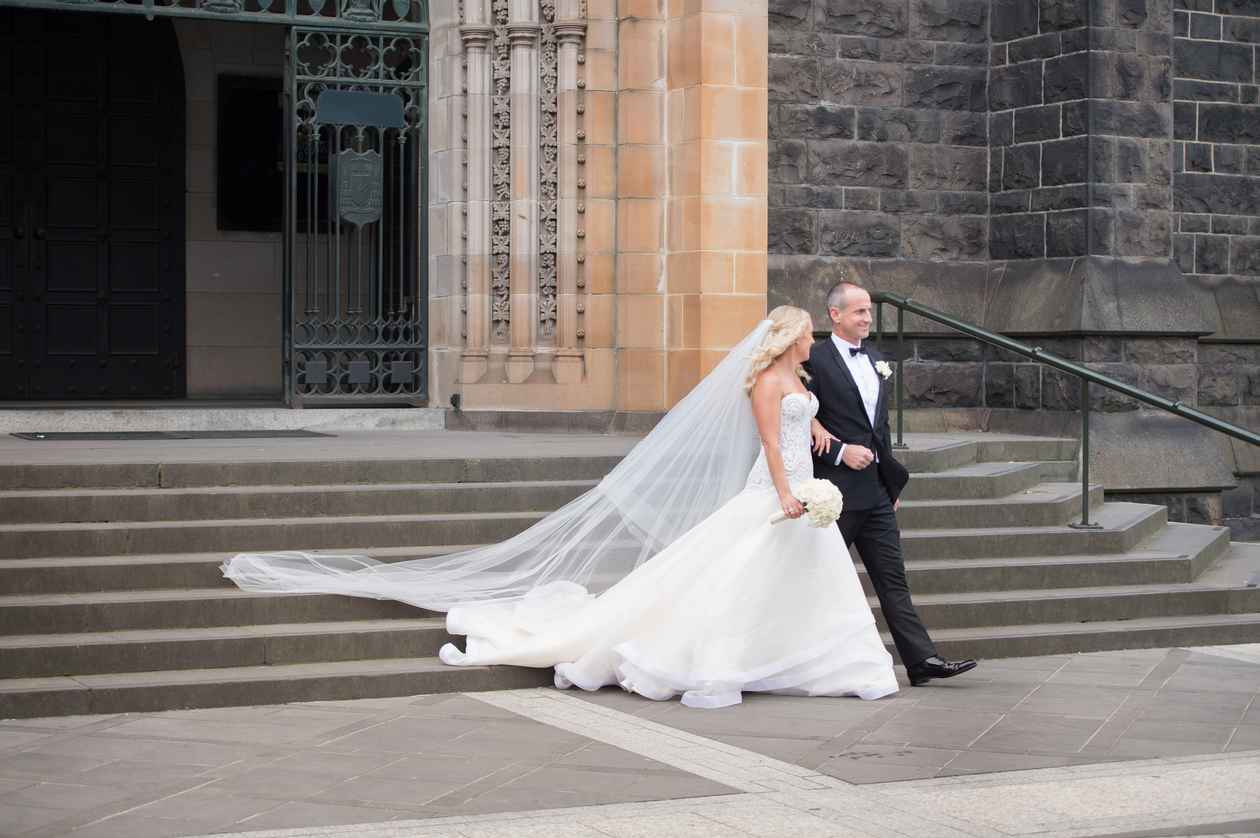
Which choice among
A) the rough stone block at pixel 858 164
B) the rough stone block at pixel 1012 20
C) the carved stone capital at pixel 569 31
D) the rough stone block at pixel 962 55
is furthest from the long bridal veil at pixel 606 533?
the rough stone block at pixel 1012 20

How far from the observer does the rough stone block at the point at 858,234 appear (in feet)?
46.2

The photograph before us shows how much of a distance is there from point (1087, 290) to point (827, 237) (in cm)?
199

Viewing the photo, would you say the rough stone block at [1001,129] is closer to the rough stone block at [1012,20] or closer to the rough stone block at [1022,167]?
the rough stone block at [1022,167]

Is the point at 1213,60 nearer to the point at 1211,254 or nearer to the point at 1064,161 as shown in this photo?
the point at 1211,254

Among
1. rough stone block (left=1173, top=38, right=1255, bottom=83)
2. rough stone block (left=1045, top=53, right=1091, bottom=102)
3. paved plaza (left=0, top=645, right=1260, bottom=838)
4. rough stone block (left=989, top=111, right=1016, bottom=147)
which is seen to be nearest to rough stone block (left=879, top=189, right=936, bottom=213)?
rough stone block (left=989, top=111, right=1016, bottom=147)

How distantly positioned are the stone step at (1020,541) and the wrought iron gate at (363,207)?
17.3ft

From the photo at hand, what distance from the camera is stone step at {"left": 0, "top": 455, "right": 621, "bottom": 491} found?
9508mm

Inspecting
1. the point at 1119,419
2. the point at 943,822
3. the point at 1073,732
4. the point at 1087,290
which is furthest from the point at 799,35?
the point at 943,822

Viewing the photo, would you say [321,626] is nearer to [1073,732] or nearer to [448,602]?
[448,602]

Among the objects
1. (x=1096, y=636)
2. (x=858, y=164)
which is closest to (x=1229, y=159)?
(x=858, y=164)

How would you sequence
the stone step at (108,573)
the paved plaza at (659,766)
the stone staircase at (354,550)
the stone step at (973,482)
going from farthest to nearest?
the stone step at (973,482) < the stone step at (108,573) < the stone staircase at (354,550) < the paved plaza at (659,766)

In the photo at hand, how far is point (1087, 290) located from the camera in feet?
44.6

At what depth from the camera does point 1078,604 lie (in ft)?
33.0

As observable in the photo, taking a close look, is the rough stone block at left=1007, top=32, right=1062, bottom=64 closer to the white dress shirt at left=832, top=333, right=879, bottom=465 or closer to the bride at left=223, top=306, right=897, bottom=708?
the white dress shirt at left=832, top=333, right=879, bottom=465
